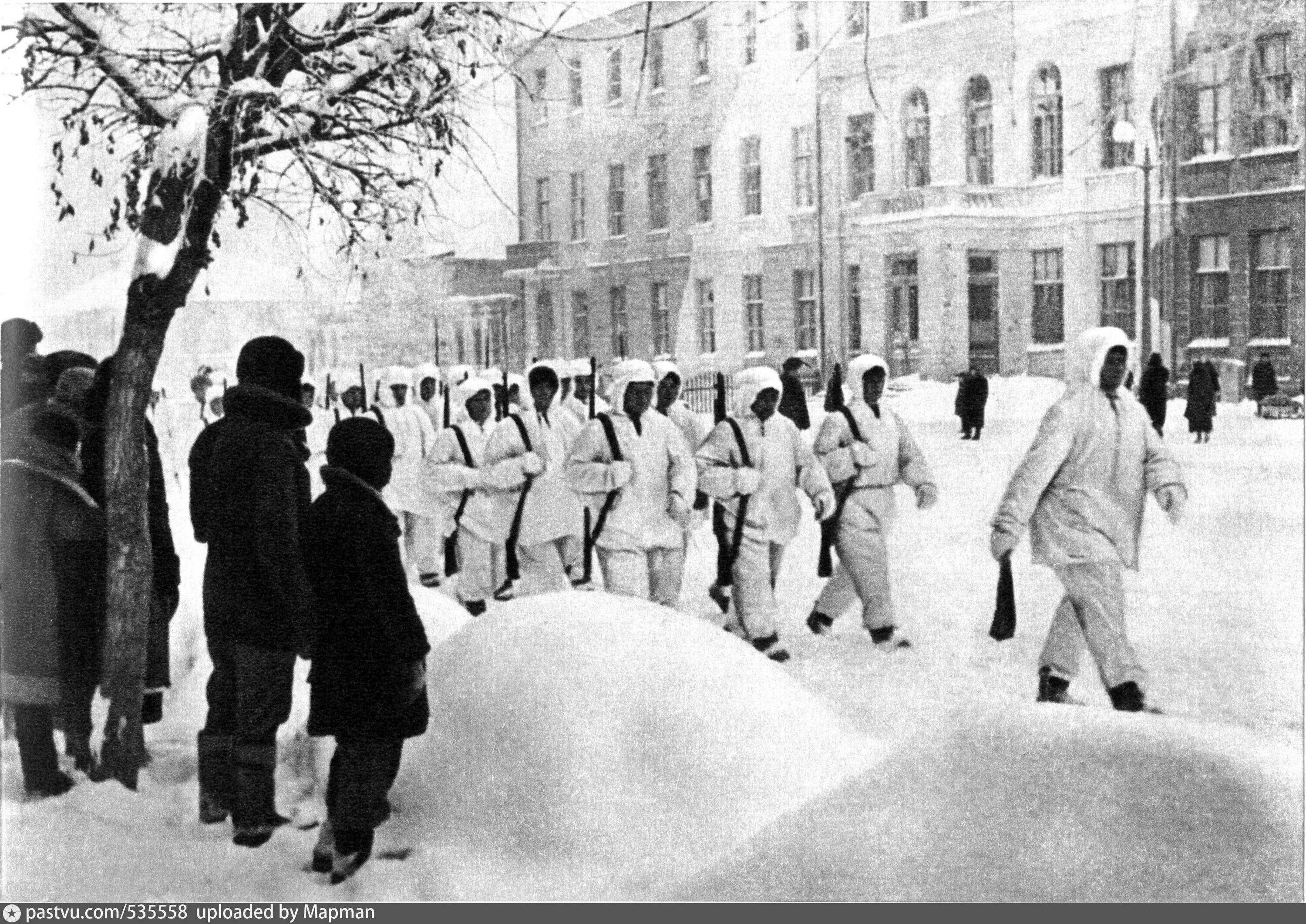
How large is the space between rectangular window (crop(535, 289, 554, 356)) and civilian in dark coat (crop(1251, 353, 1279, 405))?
3.04 m

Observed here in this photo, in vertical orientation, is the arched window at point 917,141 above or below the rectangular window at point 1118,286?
above

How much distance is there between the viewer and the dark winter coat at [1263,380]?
586 cm

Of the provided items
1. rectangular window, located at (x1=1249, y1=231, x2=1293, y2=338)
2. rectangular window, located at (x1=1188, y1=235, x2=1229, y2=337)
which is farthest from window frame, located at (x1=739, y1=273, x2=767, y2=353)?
rectangular window, located at (x1=1249, y1=231, x2=1293, y2=338)

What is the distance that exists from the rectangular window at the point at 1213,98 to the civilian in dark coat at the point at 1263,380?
0.88 m

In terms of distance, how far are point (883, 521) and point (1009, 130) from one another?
186 cm

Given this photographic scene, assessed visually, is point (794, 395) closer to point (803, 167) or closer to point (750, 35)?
point (803, 167)

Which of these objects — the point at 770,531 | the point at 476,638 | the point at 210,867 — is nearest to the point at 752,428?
the point at 770,531

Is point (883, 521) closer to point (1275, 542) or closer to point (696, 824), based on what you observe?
point (1275, 542)

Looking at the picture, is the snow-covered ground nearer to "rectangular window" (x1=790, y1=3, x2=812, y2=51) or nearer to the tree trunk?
the tree trunk

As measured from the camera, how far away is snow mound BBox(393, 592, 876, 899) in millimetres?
5199

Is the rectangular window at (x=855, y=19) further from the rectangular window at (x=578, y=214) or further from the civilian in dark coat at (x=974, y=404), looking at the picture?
the civilian in dark coat at (x=974, y=404)

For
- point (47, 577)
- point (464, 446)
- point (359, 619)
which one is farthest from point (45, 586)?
point (464, 446)

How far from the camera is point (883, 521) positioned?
716 cm

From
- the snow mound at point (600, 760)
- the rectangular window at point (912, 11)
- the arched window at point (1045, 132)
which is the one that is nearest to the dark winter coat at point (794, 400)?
the arched window at point (1045, 132)
